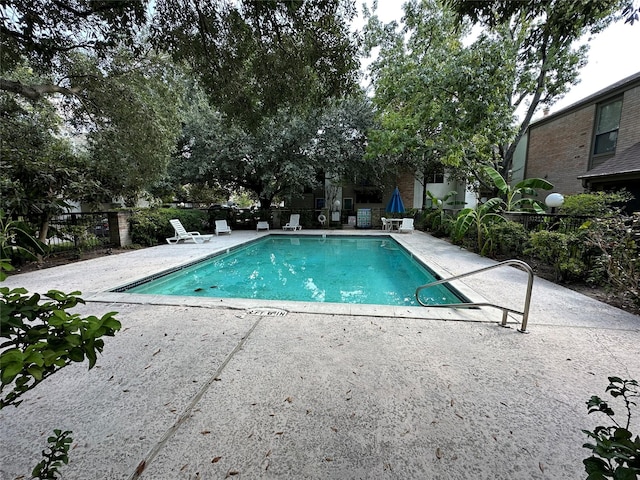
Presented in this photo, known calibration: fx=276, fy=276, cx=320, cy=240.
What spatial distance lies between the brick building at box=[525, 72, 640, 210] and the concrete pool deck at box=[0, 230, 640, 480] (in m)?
9.48

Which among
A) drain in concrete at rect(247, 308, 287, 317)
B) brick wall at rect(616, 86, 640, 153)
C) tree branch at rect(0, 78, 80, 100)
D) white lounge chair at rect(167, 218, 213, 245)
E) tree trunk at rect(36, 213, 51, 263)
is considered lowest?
drain in concrete at rect(247, 308, 287, 317)

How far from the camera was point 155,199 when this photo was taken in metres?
20.0

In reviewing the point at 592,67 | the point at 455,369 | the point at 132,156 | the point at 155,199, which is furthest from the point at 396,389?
the point at 155,199

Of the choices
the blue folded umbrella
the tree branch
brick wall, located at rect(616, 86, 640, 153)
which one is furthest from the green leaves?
the blue folded umbrella

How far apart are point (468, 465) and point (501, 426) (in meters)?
0.53

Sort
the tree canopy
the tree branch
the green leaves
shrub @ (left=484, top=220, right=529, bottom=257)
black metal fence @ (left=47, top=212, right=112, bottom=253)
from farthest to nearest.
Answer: black metal fence @ (left=47, top=212, right=112, bottom=253) < shrub @ (left=484, top=220, right=529, bottom=257) < the tree branch < the tree canopy < the green leaves

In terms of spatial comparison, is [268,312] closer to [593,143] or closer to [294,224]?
[294,224]

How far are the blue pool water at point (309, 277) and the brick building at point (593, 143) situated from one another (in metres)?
8.12

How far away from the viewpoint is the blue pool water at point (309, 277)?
6.75 m

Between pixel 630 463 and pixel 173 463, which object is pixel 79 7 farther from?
pixel 630 463

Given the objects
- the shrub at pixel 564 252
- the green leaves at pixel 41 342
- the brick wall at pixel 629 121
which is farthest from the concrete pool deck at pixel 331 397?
the brick wall at pixel 629 121

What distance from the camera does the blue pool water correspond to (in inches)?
266

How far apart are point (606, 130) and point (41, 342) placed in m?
18.0

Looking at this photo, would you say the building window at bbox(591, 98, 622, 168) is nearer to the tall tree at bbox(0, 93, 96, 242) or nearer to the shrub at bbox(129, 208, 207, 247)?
the shrub at bbox(129, 208, 207, 247)
